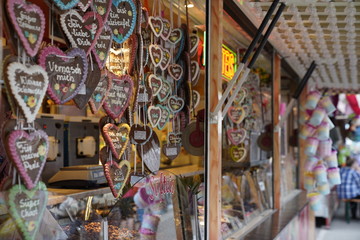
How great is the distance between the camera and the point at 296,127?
25.3ft

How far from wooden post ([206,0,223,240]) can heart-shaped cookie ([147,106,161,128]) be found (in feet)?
1.76

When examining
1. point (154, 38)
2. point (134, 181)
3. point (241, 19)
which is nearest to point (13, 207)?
point (134, 181)

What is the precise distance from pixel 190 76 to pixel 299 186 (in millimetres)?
5201

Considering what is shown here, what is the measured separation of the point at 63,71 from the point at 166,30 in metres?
1.09

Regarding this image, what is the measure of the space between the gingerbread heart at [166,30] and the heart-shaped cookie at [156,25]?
1.3 inches

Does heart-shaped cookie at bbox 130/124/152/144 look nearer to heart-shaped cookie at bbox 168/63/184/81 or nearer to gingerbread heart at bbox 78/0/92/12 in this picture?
heart-shaped cookie at bbox 168/63/184/81

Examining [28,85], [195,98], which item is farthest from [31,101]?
[195,98]

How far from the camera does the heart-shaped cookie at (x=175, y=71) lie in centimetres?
261

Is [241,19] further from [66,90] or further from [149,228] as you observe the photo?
[66,90]

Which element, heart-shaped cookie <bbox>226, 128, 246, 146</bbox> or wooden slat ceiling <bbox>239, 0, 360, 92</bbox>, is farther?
heart-shaped cookie <bbox>226, 128, 246, 146</bbox>

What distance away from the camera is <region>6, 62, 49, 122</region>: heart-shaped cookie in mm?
1376

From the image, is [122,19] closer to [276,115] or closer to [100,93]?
[100,93]

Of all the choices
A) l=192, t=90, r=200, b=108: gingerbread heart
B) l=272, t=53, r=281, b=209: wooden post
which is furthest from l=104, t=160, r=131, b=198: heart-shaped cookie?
l=272, t=53, r=281, b=209: wooden post

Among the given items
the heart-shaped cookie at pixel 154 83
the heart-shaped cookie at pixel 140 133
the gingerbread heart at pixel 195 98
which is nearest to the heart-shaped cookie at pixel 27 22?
the heart-shaped cookie at pixel 140 133
